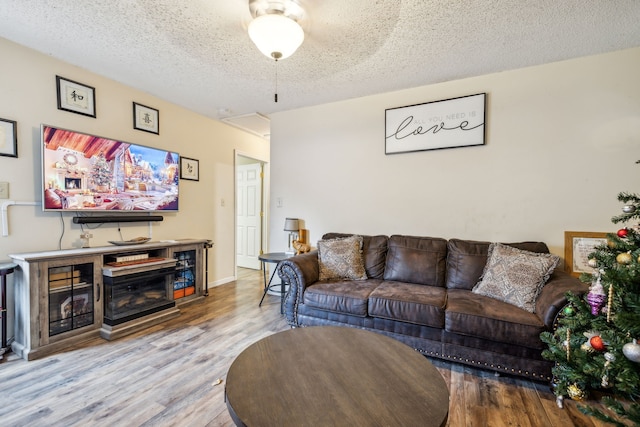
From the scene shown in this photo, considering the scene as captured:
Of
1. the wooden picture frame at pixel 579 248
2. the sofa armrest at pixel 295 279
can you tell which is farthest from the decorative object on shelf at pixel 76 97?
the wooden picture frame at pixel 579 248

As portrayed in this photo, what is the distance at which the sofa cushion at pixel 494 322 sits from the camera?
1.80 metres

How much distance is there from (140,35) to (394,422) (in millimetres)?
2924

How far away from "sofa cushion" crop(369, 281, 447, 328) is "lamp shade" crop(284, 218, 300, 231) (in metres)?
1.45

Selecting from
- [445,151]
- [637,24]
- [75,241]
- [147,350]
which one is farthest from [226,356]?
[637,24]

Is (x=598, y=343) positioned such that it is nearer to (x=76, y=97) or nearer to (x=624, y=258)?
(x=624, y=258)

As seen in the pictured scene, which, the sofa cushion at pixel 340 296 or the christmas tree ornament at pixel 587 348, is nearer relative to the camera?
the christmas tree ornament at pixel 587 348

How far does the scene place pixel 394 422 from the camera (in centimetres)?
93

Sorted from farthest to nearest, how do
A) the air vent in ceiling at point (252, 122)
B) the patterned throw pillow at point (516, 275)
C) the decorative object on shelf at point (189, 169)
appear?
1. the air vent in ceiling at point (252, 122)
2. the decorative object on shelf at point (189, 169)
3. the patterned throw pillow at point (516, 275)

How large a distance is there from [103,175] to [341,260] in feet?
8.18

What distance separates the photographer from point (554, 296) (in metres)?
1.80

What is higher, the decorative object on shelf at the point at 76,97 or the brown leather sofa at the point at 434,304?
the decorative object on shelf at the point at 76,97

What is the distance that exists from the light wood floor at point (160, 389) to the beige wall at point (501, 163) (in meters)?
1.46

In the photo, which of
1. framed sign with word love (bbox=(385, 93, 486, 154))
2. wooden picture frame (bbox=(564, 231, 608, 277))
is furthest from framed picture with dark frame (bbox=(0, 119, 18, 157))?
wooden picture frame (bbox=(564, 231, 608, 277))

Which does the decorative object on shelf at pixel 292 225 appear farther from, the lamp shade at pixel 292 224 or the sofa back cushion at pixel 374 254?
the sofa back cushion at pixel 374 254
